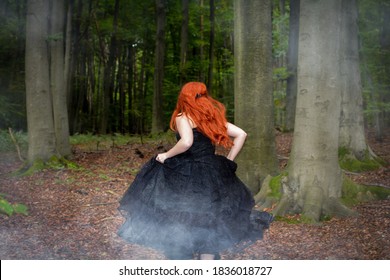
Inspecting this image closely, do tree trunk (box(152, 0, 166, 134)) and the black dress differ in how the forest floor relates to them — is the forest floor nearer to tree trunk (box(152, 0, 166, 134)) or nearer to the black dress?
the black dress

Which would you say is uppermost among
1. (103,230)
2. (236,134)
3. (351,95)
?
(351,95)

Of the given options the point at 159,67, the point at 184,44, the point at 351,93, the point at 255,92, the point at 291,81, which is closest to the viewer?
the point at 255,92

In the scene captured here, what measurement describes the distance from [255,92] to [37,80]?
5.69 metres

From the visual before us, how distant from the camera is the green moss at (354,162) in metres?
9.80

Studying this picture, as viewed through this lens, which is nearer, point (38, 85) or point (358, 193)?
point (358, 193)

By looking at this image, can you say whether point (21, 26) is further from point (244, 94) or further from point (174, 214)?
point (174, 214)

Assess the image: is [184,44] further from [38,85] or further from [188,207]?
[188,207]

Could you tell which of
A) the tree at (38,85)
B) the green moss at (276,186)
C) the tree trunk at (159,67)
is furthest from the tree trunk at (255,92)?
the tree trunk at (159,67)

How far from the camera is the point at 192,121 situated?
4.16m

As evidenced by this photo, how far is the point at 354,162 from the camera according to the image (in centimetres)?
994

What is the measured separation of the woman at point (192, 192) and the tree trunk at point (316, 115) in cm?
213

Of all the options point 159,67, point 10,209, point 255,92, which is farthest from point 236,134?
point 159,67

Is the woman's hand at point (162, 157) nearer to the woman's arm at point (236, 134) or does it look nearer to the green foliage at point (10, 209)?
the woman's arm at point (236, 134)

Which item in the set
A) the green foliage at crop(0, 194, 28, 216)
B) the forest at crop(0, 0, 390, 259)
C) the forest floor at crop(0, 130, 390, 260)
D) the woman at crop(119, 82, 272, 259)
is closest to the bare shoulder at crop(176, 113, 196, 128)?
the woman at crop(119, 82, 272, 259)
